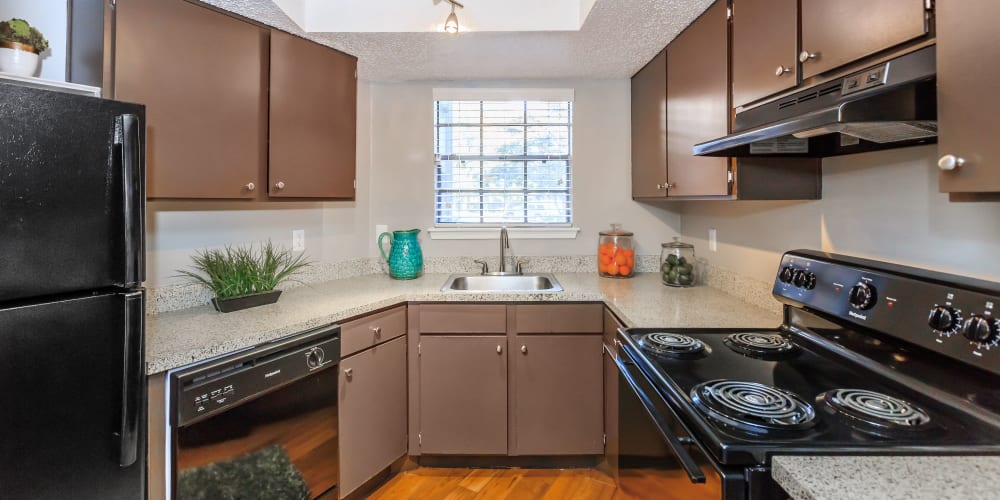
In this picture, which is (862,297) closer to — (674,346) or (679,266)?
(674,346)

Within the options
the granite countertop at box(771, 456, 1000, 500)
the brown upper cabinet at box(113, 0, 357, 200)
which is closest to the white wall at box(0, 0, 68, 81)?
the brown upper cabinet at box(113, 0, 357, 200)

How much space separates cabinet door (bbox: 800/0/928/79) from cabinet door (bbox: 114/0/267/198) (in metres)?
1.90

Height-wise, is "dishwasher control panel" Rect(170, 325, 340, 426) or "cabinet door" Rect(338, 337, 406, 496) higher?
"dishwasher control panel" Rect(170, 325, 340, 426)

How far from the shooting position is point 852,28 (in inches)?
40.4

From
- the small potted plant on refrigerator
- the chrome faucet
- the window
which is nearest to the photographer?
the small potted plant on refrigerator

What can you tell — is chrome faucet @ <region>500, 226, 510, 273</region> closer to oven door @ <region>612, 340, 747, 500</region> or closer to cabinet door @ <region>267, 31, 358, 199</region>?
cabinet door @ <region>267, 31, 358, 199</region>

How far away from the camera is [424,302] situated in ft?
6.82

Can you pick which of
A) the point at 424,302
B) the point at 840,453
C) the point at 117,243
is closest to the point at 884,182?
the point at 840,453

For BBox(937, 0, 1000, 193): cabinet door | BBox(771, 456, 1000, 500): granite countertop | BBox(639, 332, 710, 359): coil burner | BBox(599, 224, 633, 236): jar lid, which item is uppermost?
BBox(937, 0, 1000, 193): cabinet door

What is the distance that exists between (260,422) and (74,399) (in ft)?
1.95

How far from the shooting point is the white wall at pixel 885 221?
1.05 meters

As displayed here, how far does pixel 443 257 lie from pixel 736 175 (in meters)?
1.68

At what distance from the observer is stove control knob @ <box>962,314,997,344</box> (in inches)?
32.9

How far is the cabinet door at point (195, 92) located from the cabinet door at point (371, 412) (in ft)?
2.80
